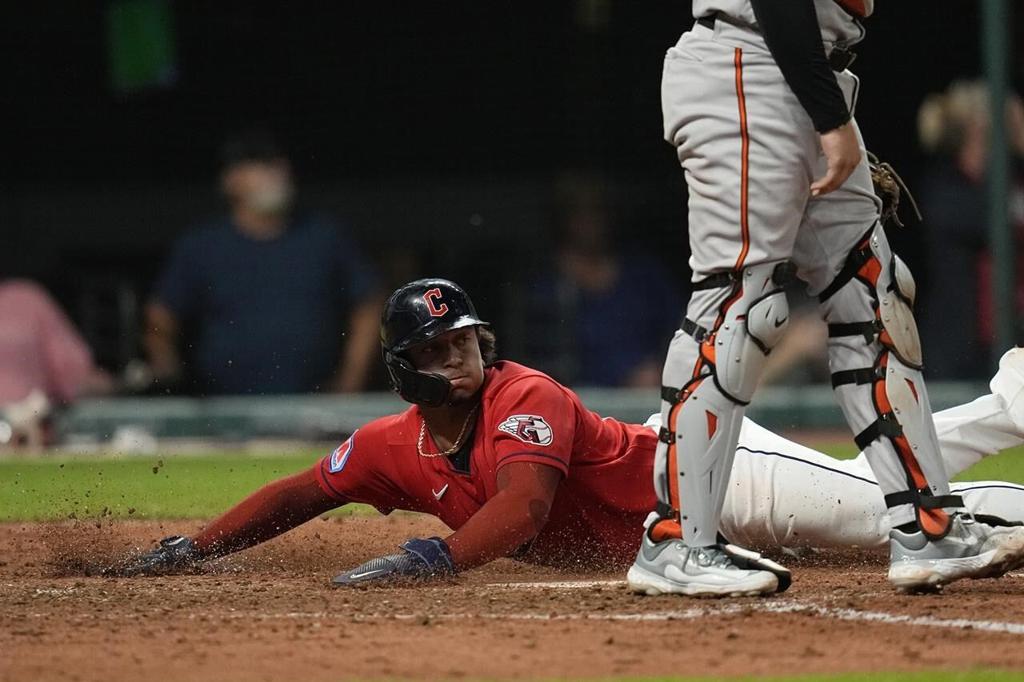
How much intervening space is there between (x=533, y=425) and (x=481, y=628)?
816 millimetres

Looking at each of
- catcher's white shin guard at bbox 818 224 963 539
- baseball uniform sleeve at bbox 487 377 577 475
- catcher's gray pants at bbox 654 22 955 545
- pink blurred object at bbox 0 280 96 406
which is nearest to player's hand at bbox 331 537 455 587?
baseball uniform sleeve at bbox 487 377 577 475

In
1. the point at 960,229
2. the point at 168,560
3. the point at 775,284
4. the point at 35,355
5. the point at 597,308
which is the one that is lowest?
the point at 597,308

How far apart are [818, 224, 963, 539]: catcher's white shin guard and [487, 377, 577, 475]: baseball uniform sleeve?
747 millimetres

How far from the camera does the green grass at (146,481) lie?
7.02m

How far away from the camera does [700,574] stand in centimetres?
393

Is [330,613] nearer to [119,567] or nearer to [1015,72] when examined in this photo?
[119,567]

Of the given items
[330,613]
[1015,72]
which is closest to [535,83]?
[1015,72]

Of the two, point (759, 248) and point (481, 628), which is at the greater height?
point (759, 248)

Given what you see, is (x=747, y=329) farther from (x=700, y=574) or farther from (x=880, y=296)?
(x=700, y=574)

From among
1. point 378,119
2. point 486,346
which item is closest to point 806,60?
point 486,346

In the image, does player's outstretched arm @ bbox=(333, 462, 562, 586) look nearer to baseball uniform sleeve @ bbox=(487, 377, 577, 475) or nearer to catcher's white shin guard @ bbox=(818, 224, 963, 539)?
baseball uniform sleeve @ bbox=(487, 377, 577, 475)

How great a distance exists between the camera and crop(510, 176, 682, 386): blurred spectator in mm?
11750

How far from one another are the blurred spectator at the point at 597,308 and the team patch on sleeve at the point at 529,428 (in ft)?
23.7

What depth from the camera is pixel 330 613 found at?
393 cm
